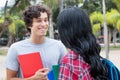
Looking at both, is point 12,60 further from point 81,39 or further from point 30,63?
point 81,39

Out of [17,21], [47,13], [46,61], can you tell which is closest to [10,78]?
[46,61]

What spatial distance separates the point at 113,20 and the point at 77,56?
25915mm

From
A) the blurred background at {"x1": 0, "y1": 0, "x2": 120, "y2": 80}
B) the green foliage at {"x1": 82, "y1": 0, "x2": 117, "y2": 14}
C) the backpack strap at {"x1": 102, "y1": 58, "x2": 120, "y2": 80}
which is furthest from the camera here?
the green foliage at {"x1": 82, "y1": 0, "x2": 117, "y2": 14}

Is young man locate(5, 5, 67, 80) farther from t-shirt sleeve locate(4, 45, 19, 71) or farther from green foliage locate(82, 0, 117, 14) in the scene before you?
green foliage locate(82, 0, 117, 14)

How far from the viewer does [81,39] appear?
7.27 ft

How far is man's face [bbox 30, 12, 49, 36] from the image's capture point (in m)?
2.90

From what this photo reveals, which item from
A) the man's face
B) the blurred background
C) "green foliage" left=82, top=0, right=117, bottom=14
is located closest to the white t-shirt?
the man's face

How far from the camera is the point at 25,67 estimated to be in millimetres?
2811

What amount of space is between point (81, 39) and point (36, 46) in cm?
80

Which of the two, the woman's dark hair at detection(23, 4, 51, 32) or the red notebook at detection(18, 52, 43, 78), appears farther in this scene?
the woman's dark hair at detection(23, 4, 51, 32)

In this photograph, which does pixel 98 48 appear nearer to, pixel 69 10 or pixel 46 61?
pixel 69 10

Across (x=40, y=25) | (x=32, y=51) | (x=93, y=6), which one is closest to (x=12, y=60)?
(x=32, y=51)

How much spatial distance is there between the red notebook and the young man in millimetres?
66

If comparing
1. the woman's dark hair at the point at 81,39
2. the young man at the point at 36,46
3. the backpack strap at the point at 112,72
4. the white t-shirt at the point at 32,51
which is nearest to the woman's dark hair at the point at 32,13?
the young man at the point at 36,46
